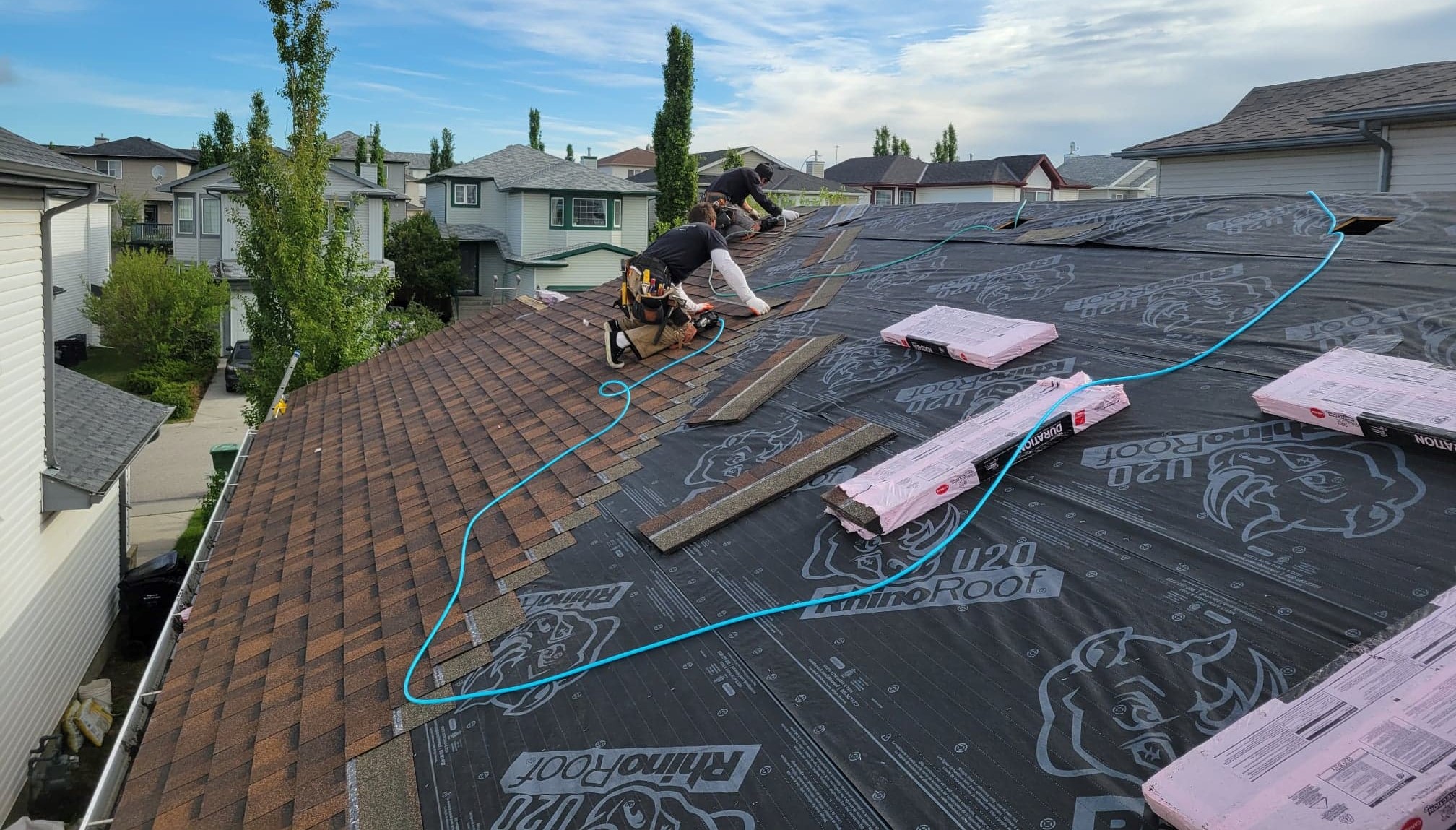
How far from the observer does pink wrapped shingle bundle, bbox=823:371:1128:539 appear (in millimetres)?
3611

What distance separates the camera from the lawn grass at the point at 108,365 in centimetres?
2716

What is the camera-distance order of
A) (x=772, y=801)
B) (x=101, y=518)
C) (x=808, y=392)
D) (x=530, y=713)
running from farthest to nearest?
(x=101, y=518) → (x=808, y=392) → (x=530, y=713) → (x=772, y=801)

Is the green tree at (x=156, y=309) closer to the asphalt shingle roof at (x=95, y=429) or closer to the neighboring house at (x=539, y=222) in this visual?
the neighboring house at (x=539, y=222)

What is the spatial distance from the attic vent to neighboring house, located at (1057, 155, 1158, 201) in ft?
148

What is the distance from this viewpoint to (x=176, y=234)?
Result: 34.7 metres

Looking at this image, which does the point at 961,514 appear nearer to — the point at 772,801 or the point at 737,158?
the point at 772,801

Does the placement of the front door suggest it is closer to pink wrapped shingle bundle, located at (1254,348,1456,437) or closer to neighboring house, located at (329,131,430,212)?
neighboring house, located at (329,131,430,212)

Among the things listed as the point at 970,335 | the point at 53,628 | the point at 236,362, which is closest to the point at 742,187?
the point at 970,335

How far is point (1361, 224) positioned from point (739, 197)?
7143 millimetres

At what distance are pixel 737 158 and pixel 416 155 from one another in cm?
5009

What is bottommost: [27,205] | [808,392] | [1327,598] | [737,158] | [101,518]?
[101,518]

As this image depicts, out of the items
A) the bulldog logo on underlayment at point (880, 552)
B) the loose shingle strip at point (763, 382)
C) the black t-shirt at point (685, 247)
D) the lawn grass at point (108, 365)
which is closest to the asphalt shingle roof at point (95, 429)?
the black t-shirt at point (685, 247)

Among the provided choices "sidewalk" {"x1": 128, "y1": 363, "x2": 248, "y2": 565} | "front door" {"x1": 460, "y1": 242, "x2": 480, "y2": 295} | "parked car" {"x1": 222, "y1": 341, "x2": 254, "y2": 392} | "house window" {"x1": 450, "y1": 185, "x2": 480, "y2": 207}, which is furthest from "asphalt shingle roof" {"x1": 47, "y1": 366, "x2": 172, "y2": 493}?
"house window" {"x1": 450, "y1": 185, "x2": 480, "y2": 207}

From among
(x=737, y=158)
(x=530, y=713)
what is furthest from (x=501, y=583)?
(x=737, y=158)
